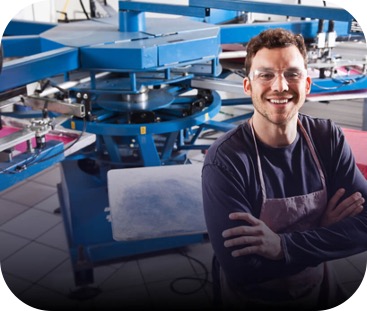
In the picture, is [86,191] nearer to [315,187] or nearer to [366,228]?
[315,187]

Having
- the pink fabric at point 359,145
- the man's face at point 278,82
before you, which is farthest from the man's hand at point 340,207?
the man's face at point 278,82

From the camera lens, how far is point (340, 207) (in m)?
1.67

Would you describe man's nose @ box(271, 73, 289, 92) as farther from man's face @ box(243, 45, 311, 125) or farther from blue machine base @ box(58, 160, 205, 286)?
blue machine base @ box(58, 160, 205, 286)

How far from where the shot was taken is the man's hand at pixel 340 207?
166 cm

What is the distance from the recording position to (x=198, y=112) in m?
2.24

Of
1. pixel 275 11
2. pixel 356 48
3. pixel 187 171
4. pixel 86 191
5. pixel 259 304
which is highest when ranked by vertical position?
pixel 275 11

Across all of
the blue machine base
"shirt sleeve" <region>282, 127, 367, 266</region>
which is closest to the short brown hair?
"shirt sleeve" <region>282, 127, 367, 266</region>

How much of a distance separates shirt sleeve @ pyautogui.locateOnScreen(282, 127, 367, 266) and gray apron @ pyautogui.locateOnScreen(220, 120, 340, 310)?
31 mm

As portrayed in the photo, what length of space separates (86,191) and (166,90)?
658 millimetres

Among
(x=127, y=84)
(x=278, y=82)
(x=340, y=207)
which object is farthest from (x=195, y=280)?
(x=127, y=84)

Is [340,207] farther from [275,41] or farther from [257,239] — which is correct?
[275,41]

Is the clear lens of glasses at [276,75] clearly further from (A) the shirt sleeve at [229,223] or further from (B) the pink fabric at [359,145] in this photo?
(B) the pink fabric at [359,145]

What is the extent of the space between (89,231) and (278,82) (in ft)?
2.69

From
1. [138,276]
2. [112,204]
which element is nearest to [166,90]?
[112,204]
